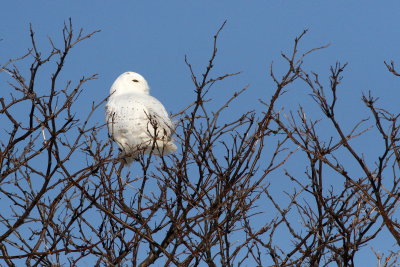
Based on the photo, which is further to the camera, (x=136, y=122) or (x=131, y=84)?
(x=131, y=84)

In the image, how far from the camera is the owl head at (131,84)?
784 centimetres

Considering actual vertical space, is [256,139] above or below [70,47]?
below

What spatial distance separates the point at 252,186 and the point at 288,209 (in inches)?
15.5

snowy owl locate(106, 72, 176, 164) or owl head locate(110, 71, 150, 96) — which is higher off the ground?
owl head locate(110, 71, 150, 96)

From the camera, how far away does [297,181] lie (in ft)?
13.8

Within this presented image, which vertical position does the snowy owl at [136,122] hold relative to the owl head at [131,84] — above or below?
below

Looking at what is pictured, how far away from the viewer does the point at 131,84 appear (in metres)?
7.87

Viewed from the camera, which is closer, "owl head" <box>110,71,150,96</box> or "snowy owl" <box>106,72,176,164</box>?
"snowy owl" <box>106,72,176,164</box>

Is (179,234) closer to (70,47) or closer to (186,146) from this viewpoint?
(186,146)

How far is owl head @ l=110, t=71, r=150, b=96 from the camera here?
309 inches

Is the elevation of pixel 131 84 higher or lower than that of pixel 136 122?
higher

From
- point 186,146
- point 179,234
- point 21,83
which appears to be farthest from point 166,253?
point 21,83

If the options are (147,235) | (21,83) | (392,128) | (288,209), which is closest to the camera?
(392,128)

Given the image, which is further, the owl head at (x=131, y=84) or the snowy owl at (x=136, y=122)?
the owl head at (x=131, y=84)
